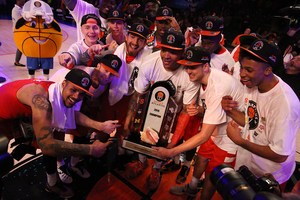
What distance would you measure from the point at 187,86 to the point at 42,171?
2.31 m

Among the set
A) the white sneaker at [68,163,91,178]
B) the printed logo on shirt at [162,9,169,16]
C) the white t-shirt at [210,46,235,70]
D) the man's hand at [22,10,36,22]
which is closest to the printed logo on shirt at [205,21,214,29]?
the white t-shirt at [210,46,235,70]

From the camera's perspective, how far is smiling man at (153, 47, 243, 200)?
74.2 inches

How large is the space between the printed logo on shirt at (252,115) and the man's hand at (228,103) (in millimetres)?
154

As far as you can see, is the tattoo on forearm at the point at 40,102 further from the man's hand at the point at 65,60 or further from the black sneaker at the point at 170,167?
the black sneaker at the point at 170,167

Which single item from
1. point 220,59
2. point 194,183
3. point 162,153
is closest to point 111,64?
point 162,153

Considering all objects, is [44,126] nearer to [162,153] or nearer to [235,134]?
[162,153]

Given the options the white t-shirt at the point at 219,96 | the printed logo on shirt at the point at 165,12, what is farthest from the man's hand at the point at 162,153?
the printed logo on shirt at the point at 165,12

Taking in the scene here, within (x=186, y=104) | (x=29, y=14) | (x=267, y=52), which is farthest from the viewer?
(x=29, y=14)

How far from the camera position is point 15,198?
219 cm

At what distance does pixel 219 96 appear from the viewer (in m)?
A: 1.88

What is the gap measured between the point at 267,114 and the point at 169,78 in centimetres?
109

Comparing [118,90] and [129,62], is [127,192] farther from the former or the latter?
[129,62]

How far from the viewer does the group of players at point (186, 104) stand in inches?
63.3

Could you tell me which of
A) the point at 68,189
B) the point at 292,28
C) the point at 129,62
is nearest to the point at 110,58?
the point at 129,62
